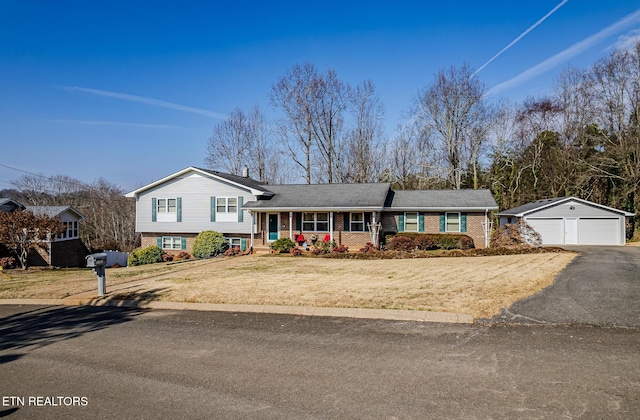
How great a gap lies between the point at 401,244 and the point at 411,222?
131 inches

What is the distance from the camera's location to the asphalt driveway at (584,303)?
24.1ft

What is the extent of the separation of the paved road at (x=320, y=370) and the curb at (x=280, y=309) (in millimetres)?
356

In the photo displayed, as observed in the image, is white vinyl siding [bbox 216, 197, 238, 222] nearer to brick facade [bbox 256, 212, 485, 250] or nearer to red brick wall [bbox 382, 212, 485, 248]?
brick facade [bbox 256, 212, 485, 250]

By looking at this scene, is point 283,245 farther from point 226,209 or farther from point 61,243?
point 61,243

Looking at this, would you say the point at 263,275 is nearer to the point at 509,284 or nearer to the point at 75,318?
the point at 75,318

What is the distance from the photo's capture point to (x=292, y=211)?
26281mm

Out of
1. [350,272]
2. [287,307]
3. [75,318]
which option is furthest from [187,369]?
[350,272]

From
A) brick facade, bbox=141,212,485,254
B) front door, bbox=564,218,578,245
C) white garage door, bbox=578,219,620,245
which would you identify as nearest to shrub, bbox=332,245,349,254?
brick facade, bbox=141,212,485,254

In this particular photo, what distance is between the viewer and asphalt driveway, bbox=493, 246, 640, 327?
24.1 ft

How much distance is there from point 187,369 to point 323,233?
2087 cm

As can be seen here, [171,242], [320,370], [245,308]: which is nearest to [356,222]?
[171,242]

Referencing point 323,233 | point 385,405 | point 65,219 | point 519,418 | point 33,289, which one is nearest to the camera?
point 519,418

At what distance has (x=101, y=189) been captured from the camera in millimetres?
57906

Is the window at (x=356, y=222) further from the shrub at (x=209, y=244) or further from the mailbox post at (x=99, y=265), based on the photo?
the mailbox post at (x=99, y=265)
